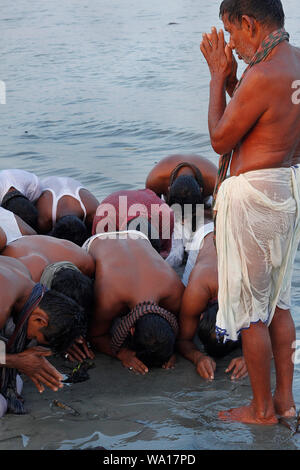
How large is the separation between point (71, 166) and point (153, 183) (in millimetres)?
2329

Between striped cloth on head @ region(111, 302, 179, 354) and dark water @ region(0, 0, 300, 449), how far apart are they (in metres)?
0.16

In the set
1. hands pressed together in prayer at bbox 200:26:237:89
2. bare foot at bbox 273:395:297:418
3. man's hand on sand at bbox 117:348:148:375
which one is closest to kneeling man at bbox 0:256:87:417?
man's hand on sand at bbox 117:348:148:375

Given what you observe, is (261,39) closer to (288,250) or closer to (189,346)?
(288,250)

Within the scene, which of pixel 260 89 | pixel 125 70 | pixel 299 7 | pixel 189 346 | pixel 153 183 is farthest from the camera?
pixel 299 7

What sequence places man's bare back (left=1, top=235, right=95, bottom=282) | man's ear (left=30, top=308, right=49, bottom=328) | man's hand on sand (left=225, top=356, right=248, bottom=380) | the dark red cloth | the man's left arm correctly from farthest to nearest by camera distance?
the dark red cloth → man's bare back (left=1, top=235, right=95, bottom=282) → man's hand on sand (left=225, top=356, right=248, bottom=380) → man's ear (left=30, top=308, right=49, bottom=328) → the man's left arm

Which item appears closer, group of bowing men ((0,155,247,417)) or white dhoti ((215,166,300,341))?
white dhoti ((215,166,300,341))

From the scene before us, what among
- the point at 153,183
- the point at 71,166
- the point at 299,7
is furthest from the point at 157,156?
the point at 299,7

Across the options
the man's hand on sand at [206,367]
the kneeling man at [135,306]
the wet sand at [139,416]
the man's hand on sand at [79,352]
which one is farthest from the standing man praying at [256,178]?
the man's hand on sand at [79,352]

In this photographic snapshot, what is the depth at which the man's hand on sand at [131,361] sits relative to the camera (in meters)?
3.71

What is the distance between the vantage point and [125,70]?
1355 cm

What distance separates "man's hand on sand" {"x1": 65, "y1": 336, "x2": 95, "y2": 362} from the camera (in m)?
3.81

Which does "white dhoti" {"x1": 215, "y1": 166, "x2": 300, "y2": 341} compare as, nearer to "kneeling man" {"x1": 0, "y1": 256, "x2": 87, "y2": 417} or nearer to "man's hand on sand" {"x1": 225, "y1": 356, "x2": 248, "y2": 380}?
"man's hand on sand" {"x1": 225, "y1": 356, "x2": 248, "y2": 380}

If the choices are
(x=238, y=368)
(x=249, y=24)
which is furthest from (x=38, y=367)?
(x=249, y=24)

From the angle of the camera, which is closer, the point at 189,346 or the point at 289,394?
the point at 289,394
